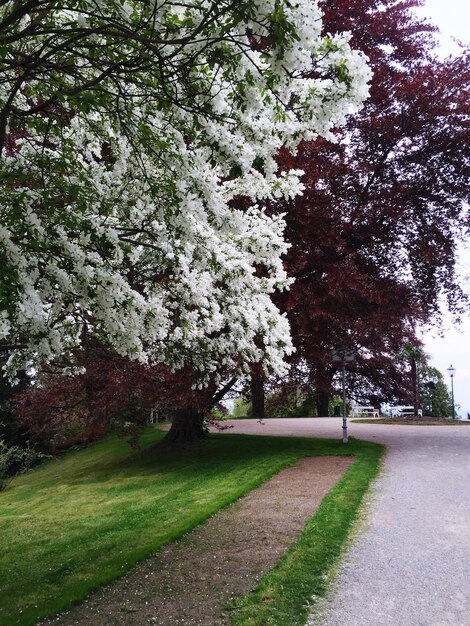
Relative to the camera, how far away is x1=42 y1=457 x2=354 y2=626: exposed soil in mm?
4688

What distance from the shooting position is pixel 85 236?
484 centimetres

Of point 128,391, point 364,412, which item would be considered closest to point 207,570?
point 128,391

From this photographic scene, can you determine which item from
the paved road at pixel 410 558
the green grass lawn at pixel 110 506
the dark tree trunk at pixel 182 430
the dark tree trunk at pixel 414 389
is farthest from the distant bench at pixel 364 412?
the paved road at pixel 410 558

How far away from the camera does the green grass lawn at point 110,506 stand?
592 cm

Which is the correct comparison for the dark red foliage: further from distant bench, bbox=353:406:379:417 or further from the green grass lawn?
distant bench, bbox=353:406:379:417

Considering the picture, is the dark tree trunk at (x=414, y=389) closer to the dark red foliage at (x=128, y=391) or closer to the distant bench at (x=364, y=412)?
the distant bench at (x=364, y=412)

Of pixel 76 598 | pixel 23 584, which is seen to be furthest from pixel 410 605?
pixel 23 584

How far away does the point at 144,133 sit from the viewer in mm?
5238

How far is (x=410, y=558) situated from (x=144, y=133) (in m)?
5.50

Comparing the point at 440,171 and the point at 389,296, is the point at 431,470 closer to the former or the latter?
the point at 389,296

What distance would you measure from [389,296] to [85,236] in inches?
389

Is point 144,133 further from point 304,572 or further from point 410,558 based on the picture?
point 410,558

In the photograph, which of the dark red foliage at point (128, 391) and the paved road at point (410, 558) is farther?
the dark red foliage at point (128, 391)

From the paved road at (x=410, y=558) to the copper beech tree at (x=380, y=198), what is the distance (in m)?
4.31
